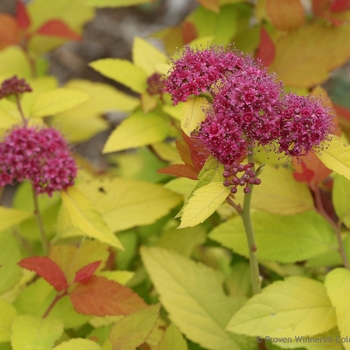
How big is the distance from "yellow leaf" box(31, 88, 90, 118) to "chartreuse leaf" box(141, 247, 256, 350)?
1.16 ft

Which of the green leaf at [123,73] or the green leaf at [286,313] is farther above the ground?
the green leaf at [123,73]

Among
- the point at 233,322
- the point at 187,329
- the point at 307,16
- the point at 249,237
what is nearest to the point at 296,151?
the point at 249,237

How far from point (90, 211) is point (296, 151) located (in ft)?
1.41

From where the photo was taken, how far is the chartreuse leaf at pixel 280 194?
100cm

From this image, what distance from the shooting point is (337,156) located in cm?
77

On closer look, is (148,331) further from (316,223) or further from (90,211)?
(316,223)

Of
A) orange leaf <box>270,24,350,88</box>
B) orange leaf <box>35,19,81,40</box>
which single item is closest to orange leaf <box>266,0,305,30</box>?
orange leaf <box>270,24,350,88</box>

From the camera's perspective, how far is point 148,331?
841 millimetres

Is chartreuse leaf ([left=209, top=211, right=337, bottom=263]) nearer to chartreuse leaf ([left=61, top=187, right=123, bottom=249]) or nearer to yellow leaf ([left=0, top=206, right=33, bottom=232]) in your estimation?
chartreuse leaf ([left=61, top=187, right=123, bottom=249])

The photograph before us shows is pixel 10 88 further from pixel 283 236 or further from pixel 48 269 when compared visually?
pixel 283 236

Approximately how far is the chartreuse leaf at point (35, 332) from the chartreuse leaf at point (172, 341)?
19 centimetres

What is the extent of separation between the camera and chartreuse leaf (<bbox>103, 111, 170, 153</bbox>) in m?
1.16

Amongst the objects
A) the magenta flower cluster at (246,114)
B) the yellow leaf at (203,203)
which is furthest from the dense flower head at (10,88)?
the yellow leaf at (203,203)

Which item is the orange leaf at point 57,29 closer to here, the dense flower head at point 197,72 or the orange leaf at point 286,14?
the orange leaf at point 286,14
